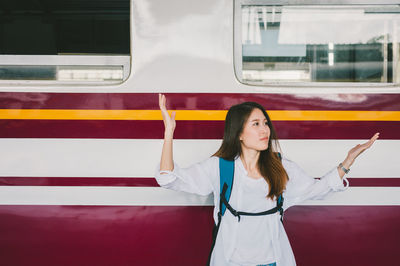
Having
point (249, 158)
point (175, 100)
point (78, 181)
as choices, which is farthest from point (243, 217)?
point (78, 181)

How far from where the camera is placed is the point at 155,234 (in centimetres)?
230

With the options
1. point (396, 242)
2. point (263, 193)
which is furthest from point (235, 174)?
point (396, 242)

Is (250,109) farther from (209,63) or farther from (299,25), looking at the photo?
(299,25)

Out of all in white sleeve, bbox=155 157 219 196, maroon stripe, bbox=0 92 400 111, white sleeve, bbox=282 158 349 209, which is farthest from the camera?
maroon stripe, bbox=0 92 400 111

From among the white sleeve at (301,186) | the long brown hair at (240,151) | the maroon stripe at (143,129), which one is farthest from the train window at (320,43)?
the white sleeve at (301,186)

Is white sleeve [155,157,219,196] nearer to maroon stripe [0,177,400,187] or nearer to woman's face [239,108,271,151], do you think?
woman's face [239,108,271,151]

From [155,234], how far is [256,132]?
38.6 inches

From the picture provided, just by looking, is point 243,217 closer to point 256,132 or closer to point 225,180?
point 225,180

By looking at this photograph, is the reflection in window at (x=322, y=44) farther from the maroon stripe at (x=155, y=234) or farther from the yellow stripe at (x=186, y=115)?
the maroon stripe at (x=155, y=234)

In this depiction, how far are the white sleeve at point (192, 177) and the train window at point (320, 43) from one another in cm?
68

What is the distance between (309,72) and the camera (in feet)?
7.69

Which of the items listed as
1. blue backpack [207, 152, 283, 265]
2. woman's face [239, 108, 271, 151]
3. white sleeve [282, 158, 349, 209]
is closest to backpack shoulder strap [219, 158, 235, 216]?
blue backpack [207, 152, 283, 265]

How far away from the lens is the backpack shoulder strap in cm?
187

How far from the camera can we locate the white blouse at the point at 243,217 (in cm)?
183
